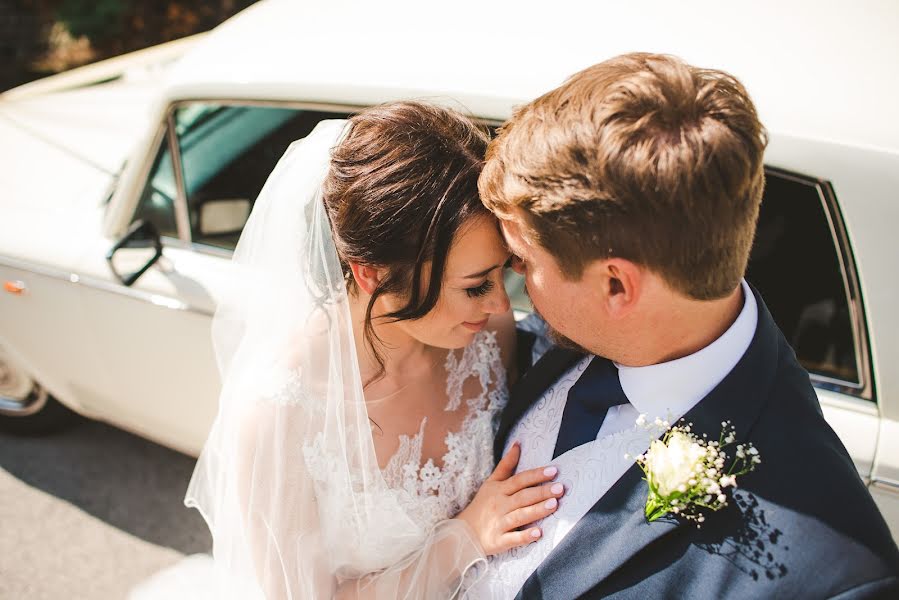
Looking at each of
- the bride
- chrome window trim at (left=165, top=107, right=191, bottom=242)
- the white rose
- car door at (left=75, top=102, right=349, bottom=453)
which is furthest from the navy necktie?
chrome window trim at (left=165, top=107, right=191, bottom=242)

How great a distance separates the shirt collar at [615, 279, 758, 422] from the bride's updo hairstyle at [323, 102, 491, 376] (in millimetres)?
512

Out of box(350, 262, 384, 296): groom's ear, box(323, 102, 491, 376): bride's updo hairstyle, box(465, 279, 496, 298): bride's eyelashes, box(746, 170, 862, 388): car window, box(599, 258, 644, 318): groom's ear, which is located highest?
box(323, 102, 491, 376): bride's updo hairstyle

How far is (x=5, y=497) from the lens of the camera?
3.21 meters

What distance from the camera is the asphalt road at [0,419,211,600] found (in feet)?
9.41

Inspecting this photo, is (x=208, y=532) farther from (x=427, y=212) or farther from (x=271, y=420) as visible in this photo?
(x=427, y=212)

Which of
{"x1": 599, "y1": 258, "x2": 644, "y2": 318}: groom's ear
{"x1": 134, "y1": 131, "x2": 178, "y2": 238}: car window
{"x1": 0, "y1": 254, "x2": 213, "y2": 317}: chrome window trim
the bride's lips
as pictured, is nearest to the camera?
{"x1": 599, "y1": 258, "x2": 644, "y2": 318}: groom's ear

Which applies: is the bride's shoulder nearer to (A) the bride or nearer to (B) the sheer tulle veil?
(A) the bride

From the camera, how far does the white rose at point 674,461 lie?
1302 mm

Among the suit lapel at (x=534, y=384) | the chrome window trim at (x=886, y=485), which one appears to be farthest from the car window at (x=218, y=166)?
the chrome window trim at (x=886, y=485)

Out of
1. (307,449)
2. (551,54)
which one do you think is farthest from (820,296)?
(307,449)

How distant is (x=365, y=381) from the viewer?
193cm

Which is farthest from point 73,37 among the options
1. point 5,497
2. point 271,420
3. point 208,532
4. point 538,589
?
point 538,589

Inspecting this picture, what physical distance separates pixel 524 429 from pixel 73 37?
8.27 meters

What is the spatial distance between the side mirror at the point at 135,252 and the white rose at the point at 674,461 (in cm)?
193
